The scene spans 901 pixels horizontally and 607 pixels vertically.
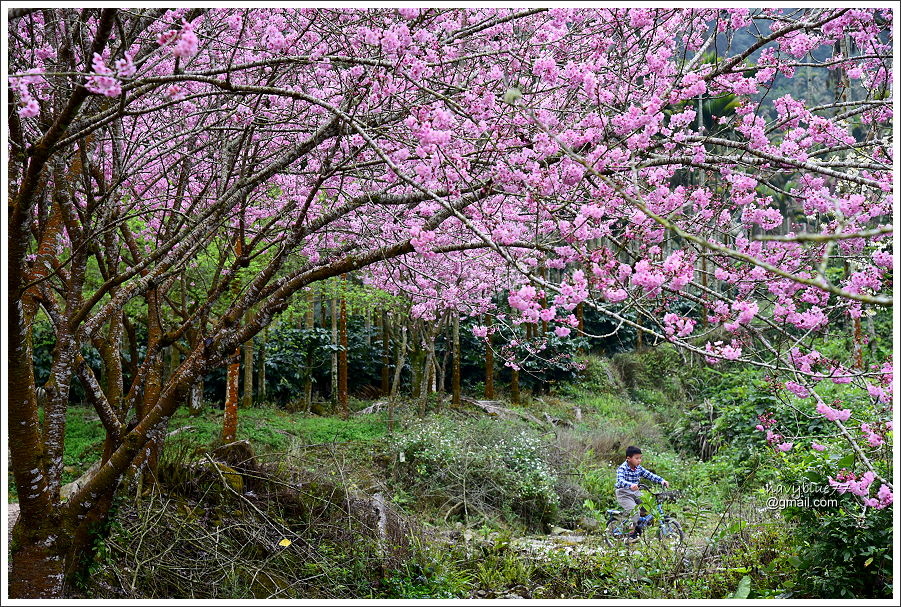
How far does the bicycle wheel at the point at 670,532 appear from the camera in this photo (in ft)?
16.0

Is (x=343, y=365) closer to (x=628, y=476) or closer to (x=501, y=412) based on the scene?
(x=501, y=412)

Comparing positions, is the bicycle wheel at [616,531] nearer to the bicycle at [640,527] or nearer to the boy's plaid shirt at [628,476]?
the bicycle at [640,527]

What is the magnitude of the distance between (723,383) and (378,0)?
10.6 metres

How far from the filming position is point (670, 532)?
235 inches

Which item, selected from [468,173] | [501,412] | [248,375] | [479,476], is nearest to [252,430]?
[248,375]

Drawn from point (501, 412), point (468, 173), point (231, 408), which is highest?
point (468, 173)

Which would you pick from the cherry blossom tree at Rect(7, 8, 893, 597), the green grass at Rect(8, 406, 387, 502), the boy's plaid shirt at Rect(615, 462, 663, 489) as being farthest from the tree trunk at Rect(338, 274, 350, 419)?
the cherry blossom tree at Rect(7, 8, 893, 597)

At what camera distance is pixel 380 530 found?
5152 mm

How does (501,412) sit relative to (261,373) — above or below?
below

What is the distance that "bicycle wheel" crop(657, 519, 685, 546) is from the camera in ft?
16.0

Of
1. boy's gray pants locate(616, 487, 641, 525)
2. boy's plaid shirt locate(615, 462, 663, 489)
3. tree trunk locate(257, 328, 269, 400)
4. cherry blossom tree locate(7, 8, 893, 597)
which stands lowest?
boy's gray pants locate(616, 487, 641, 525)

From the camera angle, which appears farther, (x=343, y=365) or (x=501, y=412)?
(x=343, y=365)

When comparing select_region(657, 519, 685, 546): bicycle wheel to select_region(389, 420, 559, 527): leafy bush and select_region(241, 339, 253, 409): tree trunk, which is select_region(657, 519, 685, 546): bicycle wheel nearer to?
select_region(389, 420, 559, 527): leafy bush

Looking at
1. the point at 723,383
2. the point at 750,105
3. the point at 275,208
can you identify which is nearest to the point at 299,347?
the point at 275,208
